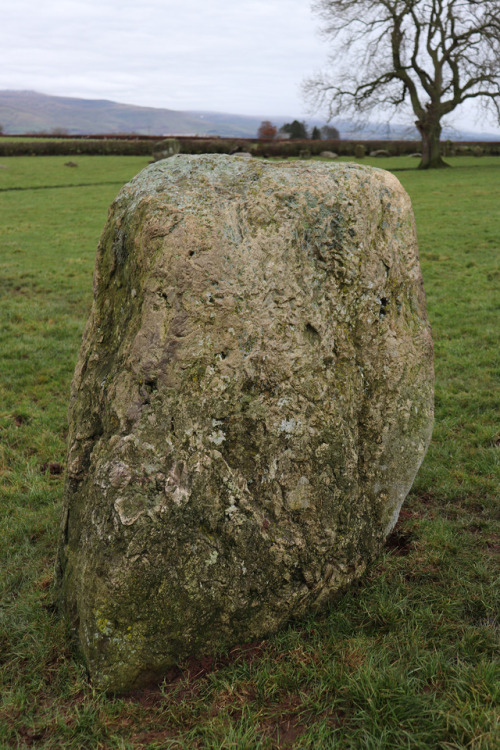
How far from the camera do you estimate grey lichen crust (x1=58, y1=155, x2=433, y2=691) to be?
11.3ft

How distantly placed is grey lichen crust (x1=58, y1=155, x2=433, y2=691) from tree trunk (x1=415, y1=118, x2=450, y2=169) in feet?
126

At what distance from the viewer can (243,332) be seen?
368cm

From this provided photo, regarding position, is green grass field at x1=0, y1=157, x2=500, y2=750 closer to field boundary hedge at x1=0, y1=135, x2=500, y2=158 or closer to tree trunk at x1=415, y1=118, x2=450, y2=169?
tree trunk at x1=415, y1=118, x2=450, y2=169

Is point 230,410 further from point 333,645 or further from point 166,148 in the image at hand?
point 166,148

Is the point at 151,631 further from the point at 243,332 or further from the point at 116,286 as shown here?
the point at 116,286

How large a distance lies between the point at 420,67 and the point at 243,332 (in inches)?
1630

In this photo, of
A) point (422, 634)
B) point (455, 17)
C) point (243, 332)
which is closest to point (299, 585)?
point (422, 634)

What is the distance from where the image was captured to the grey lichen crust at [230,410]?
343 cm

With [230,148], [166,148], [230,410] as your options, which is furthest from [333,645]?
[230,148]

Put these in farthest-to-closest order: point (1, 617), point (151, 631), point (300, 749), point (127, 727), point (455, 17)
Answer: point (455, 17) → point (1, 617) → point (151, 631) → point (127, 727) → point (300, 749)

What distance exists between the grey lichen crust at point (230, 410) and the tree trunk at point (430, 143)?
38.5 meters

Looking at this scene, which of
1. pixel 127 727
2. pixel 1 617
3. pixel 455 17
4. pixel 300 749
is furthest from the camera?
pixel 455 17

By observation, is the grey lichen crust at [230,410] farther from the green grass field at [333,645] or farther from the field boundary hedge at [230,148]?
the field boundary hedge at [230,148]

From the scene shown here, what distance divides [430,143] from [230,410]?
132 feet
